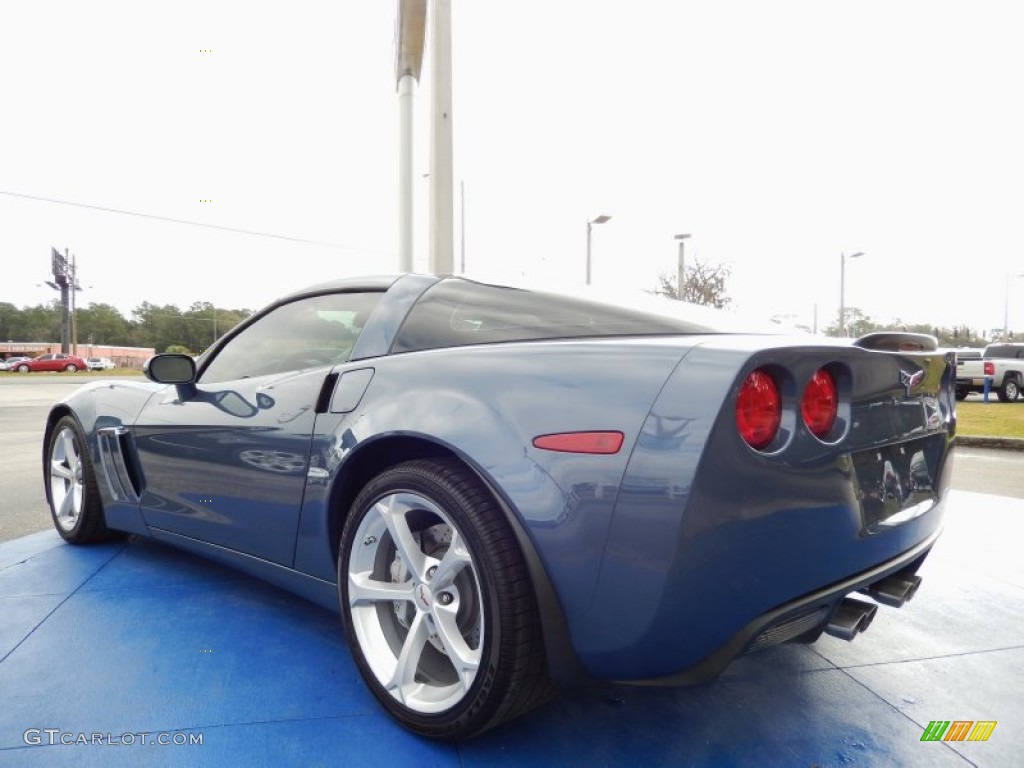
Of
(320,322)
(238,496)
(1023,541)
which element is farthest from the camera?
(1023,541)

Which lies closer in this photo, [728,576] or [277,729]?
[728,576]

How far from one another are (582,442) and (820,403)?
0.58m

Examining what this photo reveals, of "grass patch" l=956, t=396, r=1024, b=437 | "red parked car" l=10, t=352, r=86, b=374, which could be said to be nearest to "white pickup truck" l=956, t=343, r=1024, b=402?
"grass patch" l=956, t=396, r=1024, b=437

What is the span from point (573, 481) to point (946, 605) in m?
2.21

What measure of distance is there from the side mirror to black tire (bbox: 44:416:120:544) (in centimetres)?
86

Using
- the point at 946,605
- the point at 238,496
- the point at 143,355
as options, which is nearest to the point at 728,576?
the point at 238,496

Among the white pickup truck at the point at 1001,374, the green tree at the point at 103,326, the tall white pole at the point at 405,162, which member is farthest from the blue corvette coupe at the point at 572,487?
the green tree at the point at 103,326

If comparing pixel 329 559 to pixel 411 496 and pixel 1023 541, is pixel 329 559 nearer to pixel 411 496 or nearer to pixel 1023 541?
pixel 411 496

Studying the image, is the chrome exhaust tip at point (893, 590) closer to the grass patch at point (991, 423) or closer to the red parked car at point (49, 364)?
the grass patch at point (991, 423)

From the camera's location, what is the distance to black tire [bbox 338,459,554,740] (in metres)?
1.58

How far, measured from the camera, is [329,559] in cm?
208

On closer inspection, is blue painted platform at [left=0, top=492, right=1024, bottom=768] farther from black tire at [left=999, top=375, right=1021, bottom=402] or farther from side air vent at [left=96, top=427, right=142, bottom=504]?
black tire at [left=999, top=375, right=1021, bottom=402]

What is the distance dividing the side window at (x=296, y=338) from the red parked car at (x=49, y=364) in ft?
192

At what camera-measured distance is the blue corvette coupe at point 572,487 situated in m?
1.43
